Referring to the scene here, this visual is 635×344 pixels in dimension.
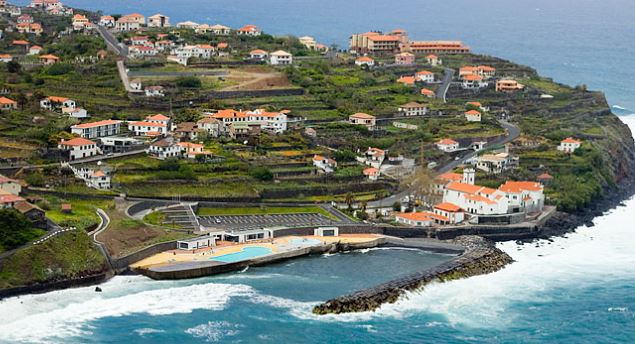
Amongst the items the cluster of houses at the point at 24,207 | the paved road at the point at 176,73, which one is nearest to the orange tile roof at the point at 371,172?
the cluster of houses at the point at 24,207

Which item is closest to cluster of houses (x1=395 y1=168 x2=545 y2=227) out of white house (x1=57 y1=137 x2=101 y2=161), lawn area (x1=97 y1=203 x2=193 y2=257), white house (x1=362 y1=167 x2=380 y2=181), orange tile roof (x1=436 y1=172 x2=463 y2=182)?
orange tile roof (x1=436 y1=172 x2=463 y2=182)

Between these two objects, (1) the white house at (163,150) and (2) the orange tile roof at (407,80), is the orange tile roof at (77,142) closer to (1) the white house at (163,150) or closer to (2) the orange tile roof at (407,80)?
(1) the white house at (163,150)

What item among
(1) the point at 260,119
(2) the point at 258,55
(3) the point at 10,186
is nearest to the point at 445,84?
(2) the point at 258,55

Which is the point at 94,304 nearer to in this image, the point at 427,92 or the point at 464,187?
the point at 464,187

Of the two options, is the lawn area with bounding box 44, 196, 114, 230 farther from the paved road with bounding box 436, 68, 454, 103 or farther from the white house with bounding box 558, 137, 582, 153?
the paved road with bounding box 436, 68, 454, 103

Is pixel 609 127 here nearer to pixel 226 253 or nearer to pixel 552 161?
pixel 552 161

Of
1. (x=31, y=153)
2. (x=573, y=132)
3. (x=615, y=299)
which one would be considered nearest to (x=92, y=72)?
(x=31, y=153)

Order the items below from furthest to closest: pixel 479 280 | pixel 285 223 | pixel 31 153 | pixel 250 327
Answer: pixel 31 153 < pixel 285 223 < pixel 479 280 < pixel 250 327
